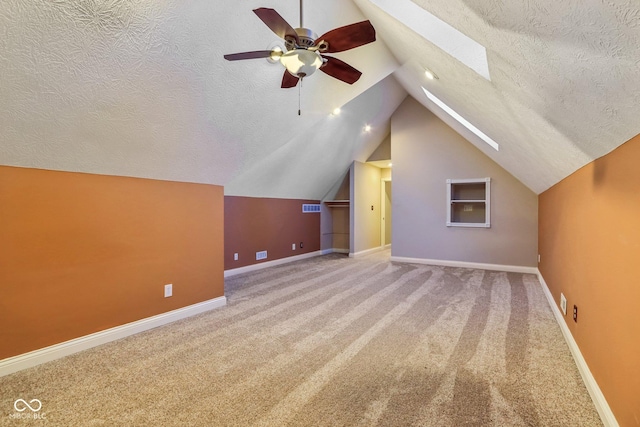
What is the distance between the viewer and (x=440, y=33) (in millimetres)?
2490

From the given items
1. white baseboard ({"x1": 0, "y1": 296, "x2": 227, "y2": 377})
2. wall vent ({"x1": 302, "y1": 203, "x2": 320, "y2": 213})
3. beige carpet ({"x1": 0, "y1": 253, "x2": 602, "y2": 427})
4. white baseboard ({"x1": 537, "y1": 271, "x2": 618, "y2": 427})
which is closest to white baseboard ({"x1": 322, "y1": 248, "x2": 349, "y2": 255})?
wall vent ({"x1": 302, "y1": 203, "x2": 320, "y2": 213})

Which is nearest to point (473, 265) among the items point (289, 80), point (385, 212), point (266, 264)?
point (385, 212)

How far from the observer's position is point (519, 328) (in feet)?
9.90

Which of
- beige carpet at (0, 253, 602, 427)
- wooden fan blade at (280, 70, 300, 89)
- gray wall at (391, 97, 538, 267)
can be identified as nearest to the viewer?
beige carpet at (0, 253, 602, 427)

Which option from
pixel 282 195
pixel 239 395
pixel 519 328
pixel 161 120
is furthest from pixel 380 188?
pixel 239 395

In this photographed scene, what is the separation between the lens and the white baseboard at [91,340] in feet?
7.34

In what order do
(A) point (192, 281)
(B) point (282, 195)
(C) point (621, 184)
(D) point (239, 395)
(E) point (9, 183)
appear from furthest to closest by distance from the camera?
(B) point (282, 195) → (A) point (192, 281) → (E) point (9, 183) → (D) point (239, 395) → (C) point (621, 184)

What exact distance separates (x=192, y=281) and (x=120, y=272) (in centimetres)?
80

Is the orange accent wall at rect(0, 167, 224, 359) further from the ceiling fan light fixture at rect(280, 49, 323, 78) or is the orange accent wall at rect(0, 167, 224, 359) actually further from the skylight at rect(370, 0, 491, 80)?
the skylight at rect(370, 0, 491, 80)

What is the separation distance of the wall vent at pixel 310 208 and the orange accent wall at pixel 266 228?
0.09m

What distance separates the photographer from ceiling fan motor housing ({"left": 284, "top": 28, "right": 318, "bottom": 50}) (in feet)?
6.75

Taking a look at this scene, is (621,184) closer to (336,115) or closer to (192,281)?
(192,281)

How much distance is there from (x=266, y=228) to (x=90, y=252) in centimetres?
368
